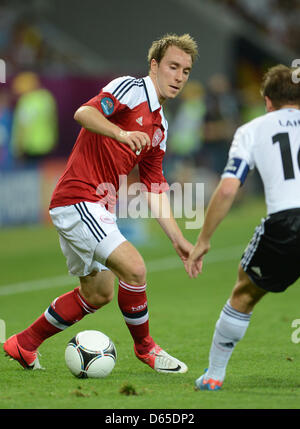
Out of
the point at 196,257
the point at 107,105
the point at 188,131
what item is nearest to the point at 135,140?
the point at 107,105

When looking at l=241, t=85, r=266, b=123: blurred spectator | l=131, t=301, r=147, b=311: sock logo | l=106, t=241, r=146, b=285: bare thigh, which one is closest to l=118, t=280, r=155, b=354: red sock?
l=131, t=301, r=147, b=311: sock logo

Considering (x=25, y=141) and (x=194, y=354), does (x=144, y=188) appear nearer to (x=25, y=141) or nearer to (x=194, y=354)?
(x=194, y=354)

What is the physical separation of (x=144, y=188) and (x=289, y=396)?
2.00 m

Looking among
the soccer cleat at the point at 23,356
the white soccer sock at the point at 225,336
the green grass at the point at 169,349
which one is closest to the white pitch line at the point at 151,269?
the green grass at the point at 169,349

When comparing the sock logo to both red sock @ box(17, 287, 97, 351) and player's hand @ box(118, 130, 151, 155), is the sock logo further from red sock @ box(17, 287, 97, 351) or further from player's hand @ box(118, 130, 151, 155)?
player's hand @ box(118, 130, 151, 155)

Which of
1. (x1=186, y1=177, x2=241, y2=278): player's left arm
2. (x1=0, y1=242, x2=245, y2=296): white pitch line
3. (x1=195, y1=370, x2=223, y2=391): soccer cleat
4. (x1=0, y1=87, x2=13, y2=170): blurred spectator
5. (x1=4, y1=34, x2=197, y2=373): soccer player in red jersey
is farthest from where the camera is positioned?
(x1=0, y1=87, x2=13, y2=170): blurred spectator

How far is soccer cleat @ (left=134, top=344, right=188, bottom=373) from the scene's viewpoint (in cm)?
579

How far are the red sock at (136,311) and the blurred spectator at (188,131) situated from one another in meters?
12.9

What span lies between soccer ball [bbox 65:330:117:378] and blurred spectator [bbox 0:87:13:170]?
9.90 metres

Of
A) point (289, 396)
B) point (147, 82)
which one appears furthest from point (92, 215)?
point (289, 396)

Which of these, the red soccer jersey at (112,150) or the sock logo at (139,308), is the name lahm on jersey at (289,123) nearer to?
the red soccer jersey at (112,150)

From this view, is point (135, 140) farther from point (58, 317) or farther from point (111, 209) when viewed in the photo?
point (58, 317)

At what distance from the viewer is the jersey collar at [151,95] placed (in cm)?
579

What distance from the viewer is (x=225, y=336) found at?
4961 millimetres
